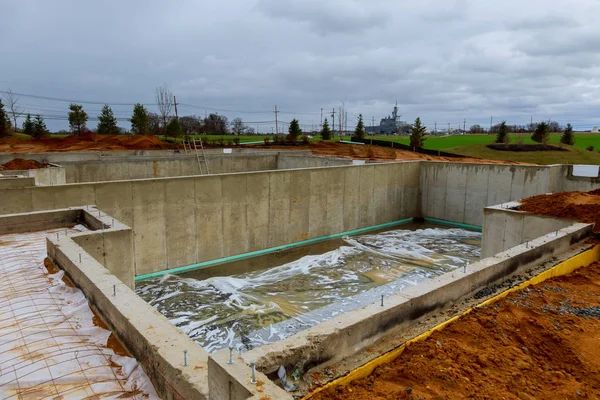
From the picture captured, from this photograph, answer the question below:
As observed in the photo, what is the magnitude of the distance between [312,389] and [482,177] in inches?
552

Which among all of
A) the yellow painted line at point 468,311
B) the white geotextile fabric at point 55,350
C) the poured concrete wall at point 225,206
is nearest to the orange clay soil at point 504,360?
the yellow painted line at point 468,311

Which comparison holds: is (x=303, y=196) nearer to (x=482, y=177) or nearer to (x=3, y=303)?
(x=482, y=177)

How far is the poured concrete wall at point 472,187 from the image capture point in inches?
547

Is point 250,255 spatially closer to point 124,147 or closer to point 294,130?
point 124,147

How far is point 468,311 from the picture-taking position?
3969mm

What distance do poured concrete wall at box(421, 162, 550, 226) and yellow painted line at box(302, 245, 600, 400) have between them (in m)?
8.00

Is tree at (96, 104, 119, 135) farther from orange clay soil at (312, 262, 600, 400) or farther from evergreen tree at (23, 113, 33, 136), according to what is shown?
orange clay soil at (312, 262, 600, 400)

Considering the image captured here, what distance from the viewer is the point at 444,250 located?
12.3 metres

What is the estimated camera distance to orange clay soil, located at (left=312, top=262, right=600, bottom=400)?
8.82 ft

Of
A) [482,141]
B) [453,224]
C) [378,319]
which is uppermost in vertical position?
[482,141]

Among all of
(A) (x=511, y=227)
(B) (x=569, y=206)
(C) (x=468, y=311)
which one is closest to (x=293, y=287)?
(A) (x=511, y=227)

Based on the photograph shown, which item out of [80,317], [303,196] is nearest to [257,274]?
[303,196]

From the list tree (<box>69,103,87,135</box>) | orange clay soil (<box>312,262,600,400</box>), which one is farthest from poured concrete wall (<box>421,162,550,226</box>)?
tree (<box>69,103,87,135</box>)

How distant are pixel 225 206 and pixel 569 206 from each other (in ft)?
25.6
